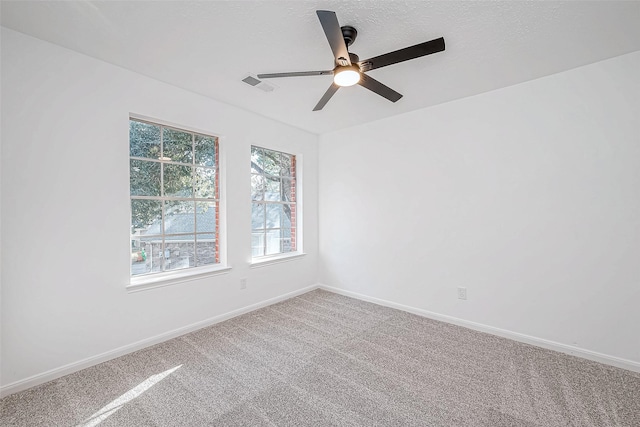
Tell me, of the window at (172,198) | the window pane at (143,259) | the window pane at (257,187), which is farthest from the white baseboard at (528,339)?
the window pane at (143,259)

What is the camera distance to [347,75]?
198 cm

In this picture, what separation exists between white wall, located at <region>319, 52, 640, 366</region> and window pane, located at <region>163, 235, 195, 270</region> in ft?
7.44

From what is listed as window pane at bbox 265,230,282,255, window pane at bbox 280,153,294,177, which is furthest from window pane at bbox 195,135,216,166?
window pane at bbox 265,230,282,255

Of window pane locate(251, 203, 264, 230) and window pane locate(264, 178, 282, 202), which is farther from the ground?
window pane locate(264, 178, 282, 202)

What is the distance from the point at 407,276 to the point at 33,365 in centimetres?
367

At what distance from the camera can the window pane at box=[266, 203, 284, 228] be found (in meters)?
4.09

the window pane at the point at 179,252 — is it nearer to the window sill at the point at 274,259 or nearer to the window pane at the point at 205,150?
the window sill at the point at 274,259

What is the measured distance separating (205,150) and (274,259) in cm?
169

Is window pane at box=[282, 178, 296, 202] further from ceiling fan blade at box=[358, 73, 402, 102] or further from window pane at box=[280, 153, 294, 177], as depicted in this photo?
ceiling fan blade at box=[358, 73, 402, 102]

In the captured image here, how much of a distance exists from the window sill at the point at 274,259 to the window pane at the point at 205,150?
138cm

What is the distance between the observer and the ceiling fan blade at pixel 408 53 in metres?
1.70

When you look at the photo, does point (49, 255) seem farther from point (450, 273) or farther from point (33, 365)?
point (450, 273)

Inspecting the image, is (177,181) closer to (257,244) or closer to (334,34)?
(257,244)

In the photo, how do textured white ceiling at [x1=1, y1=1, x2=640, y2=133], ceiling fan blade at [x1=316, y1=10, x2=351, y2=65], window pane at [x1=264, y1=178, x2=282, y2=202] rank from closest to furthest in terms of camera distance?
ceiling fan blade at [x1=316, y1=10, x2=351, y2=65] < textured white ceiling at [x1=1, y1=1, x2=640, y2=133] < window pane at [x1=264, y1=178, x2=282, y2=202]
